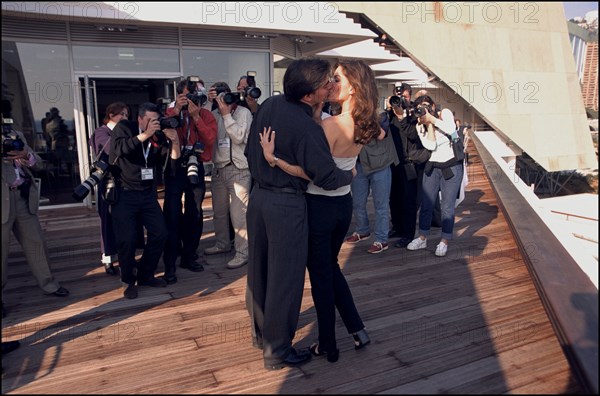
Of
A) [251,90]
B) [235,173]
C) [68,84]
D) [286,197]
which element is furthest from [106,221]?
[68,84]

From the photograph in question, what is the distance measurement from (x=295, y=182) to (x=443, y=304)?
173 cm

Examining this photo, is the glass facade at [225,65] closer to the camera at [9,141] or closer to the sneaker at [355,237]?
the sneaker at [355,237]

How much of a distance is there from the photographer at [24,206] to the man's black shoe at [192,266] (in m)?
1.00

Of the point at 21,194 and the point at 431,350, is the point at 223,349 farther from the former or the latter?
the point at 21,194

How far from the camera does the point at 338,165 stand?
255cm

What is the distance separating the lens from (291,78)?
2436mm

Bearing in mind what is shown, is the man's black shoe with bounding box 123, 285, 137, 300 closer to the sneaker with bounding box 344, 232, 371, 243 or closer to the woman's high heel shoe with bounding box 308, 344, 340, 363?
the woman's high heel shoe with bounding box 308, 344, 340, 363

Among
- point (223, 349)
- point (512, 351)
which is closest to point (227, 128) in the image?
point (223, 349)

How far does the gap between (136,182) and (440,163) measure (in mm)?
2681

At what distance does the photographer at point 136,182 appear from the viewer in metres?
3.54

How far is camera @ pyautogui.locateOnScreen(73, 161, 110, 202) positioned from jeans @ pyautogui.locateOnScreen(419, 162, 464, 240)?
2862mm

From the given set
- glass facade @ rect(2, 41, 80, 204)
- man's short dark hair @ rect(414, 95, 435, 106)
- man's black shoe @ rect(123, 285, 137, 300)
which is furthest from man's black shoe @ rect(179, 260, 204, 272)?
glass facade @ rect(2, 41, 80, 204)

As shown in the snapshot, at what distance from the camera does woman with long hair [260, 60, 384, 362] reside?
2510 mm

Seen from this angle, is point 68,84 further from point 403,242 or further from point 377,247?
point 403,242
